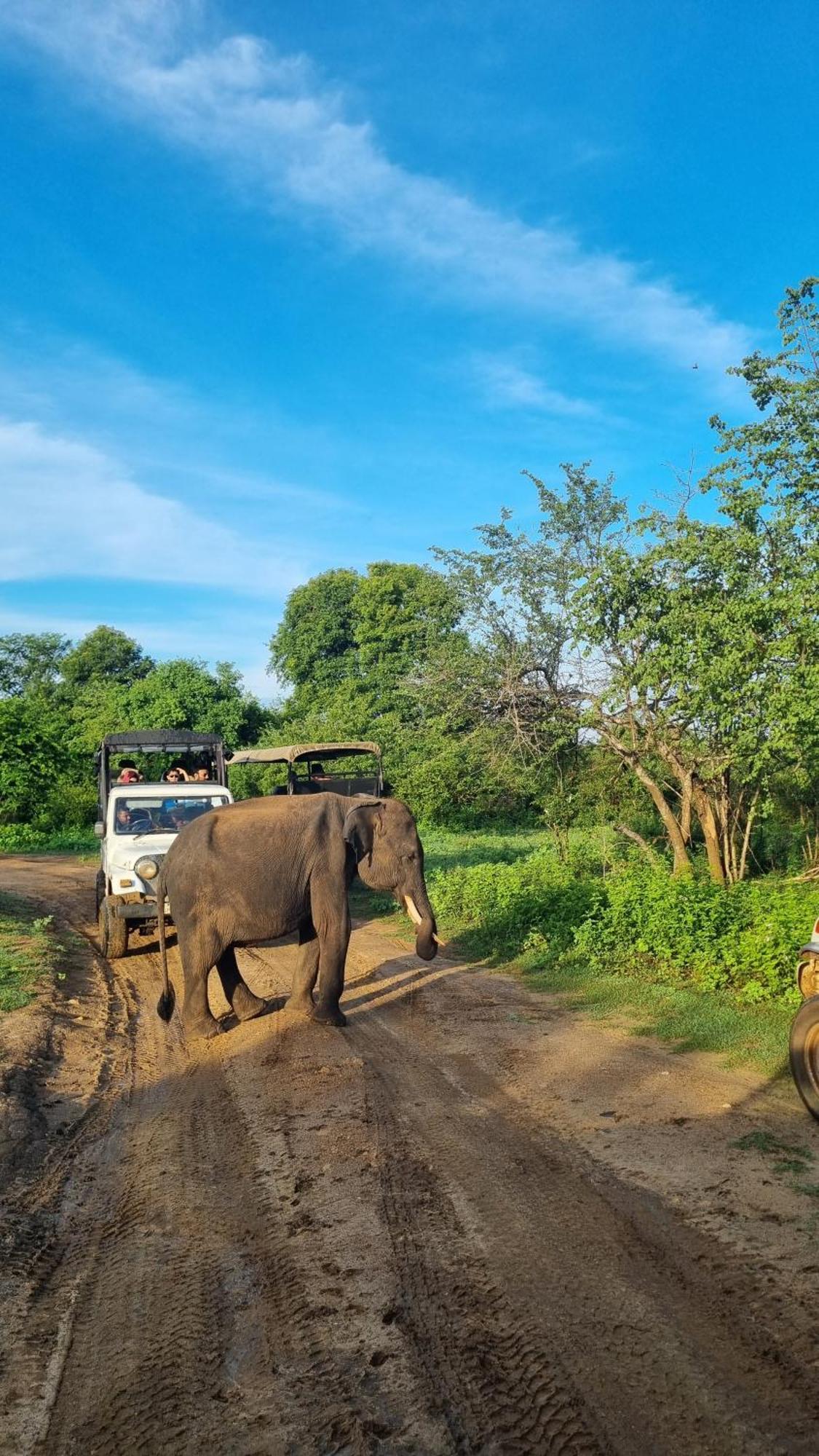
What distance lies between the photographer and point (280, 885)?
9266 millimetres

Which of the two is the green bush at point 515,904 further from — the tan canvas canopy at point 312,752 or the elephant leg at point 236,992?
the elephant leg at point 236,992

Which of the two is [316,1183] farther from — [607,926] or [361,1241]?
[607,926]

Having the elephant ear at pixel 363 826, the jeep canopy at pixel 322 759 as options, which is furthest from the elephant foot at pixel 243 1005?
the jeep canopy at pixel 322 759

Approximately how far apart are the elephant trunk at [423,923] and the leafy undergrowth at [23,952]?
382 cm

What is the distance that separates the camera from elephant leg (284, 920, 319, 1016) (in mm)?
9383

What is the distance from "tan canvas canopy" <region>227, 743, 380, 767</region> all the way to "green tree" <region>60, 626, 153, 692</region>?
34780 millimetres

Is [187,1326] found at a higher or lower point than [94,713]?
lower

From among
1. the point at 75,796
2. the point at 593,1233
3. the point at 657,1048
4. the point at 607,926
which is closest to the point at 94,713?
the point at 75,796

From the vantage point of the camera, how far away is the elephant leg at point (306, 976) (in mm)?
9383

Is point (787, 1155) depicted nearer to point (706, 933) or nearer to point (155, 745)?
point (706, 933)

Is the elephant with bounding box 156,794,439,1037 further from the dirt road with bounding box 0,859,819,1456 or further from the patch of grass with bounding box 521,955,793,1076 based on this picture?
the patch of grass with bounding box 521,955,793,1076

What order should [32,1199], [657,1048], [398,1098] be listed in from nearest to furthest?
[32,1199], [398,1098], [657,1048]

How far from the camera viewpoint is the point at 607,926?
38.5 feet

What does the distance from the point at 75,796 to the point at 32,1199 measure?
30.9 meters
